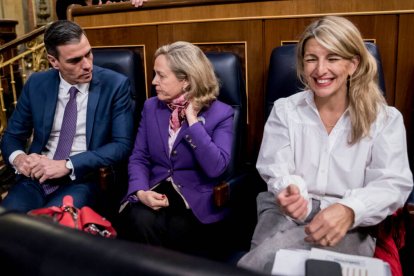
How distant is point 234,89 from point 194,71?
22 centimetres

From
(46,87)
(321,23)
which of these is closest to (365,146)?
(321,23)

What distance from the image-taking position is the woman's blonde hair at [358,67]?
141 centimetres

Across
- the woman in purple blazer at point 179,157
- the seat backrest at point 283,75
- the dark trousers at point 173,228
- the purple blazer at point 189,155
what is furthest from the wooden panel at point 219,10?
the dark trousers at point 173,228

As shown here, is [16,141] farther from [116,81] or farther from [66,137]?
[116,81]

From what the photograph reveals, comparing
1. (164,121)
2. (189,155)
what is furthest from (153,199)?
(164,121)

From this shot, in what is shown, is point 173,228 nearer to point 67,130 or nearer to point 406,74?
point 67,130

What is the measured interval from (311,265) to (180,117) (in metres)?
1.32

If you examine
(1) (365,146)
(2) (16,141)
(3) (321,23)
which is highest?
(3) (321,23)

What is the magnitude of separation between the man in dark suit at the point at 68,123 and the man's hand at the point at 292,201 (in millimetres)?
965

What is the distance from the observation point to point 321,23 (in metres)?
1.43

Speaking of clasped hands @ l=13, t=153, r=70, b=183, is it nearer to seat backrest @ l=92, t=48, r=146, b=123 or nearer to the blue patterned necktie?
the blue patterned necktie

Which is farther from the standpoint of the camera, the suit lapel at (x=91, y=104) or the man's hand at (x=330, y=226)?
the suit lapel at (x=91, y=104)

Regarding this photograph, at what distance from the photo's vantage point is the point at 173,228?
1.73 metres

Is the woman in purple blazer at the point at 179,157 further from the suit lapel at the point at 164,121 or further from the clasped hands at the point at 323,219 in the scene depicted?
the clasped hands at the point at 323,219
